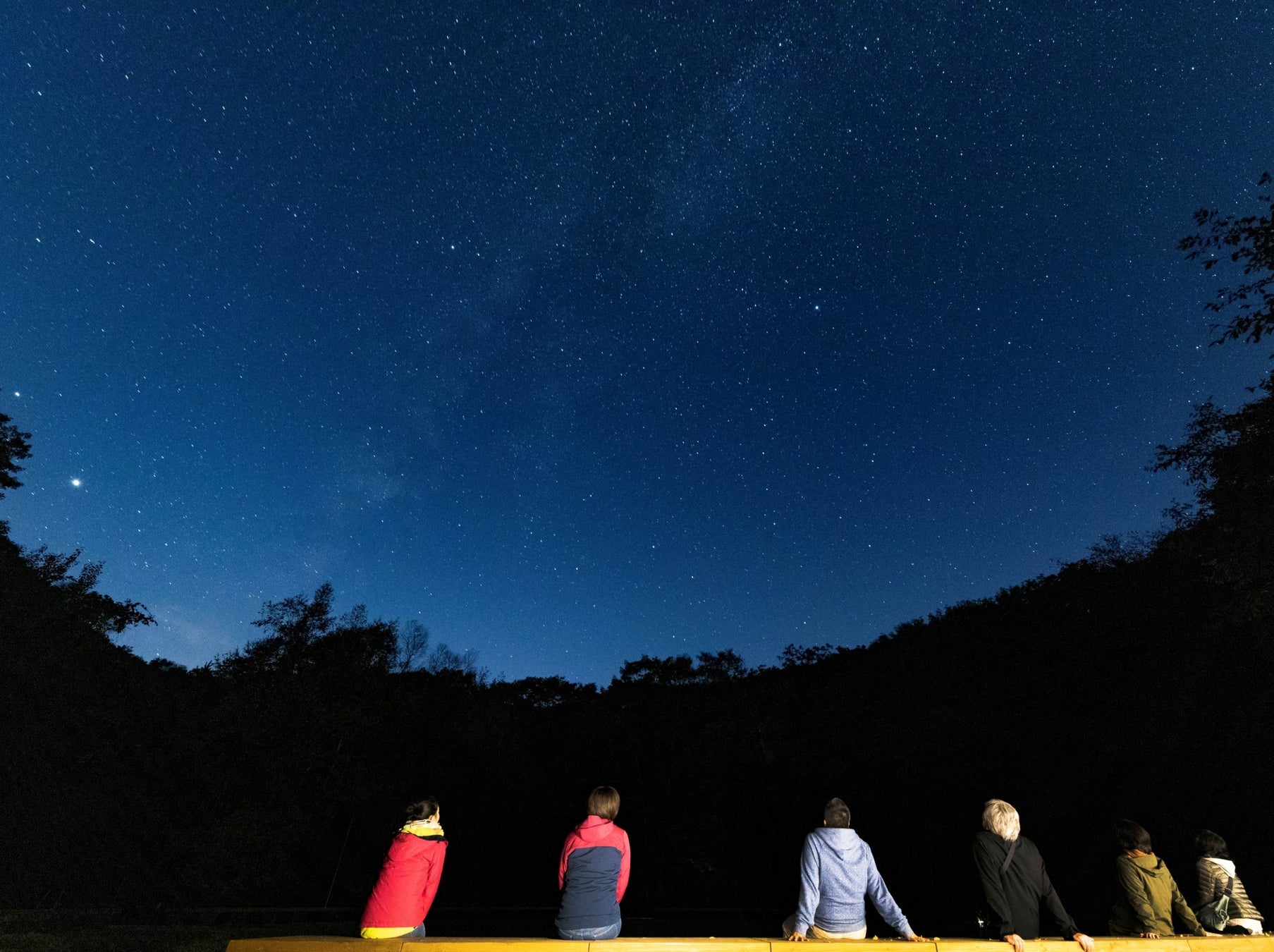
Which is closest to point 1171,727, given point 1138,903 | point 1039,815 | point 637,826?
point 1039,815

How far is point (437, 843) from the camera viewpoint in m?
4.48

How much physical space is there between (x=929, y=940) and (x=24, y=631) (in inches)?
1246

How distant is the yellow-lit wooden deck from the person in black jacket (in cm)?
27

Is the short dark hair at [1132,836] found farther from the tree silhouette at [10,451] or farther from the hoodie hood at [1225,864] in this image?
the tree silhouette at [10,451]

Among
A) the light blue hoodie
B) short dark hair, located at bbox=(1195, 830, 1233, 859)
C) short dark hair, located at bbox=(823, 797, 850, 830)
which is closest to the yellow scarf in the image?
the light blue hoodie

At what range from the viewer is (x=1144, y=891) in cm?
458

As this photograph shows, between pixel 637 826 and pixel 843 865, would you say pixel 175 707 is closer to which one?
pixel 637 826

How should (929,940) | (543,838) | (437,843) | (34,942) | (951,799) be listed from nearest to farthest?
(929,940) → (437,843) → (34,942) → (951,799) → (543,838)

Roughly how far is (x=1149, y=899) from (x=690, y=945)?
335 cm

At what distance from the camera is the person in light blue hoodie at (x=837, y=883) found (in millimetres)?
3930

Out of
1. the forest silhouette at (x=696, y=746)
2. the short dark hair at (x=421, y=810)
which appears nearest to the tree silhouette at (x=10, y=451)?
the forest silhouette at (x=696, y=746)

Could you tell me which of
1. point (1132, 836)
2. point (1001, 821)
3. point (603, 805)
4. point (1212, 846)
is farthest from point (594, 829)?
point (1212, 846)

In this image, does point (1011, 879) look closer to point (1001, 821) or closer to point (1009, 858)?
point (1009, 858)

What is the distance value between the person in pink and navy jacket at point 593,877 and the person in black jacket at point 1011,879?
2125 millimetres
